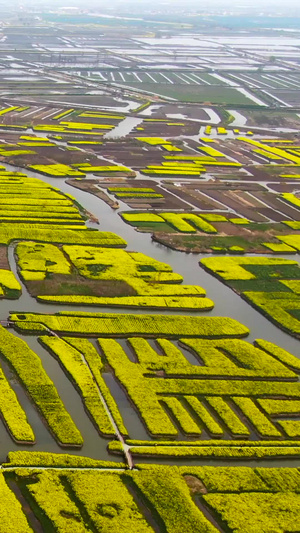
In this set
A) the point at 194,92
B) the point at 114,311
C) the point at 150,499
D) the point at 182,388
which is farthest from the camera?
the point at 194,92

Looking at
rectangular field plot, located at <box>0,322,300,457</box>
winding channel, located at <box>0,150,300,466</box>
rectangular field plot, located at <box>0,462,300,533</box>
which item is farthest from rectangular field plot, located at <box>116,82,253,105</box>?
rectangular field plot, located at <box>0,462,300,533</box>

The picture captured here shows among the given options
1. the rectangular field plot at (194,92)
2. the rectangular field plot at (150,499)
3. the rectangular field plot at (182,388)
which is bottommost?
the rectangular field plot at (150,499)

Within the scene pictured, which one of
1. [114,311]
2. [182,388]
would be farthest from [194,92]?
[182,388]

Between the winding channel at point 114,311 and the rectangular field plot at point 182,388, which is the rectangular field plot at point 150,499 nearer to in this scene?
the winding channel at point 114,311

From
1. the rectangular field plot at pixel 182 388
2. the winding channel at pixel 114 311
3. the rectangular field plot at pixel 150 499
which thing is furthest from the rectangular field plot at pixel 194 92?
the rectangular field plot at pixel 150 499

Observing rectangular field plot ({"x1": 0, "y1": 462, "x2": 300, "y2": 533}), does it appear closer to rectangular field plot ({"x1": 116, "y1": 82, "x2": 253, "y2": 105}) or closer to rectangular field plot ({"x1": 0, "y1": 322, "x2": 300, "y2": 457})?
rectangular field plot ({"x1": 0, "y1": 322, "x2": 300, "y2": 457})

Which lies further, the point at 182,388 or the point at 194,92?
the point at 194,92

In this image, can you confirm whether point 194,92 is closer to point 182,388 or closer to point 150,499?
point 182,388

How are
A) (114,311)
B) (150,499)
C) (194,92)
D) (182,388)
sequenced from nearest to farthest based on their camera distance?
(150,499) → (182,388) → (114,311) → (194,92)

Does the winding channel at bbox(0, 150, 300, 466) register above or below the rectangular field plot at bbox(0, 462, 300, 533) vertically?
above

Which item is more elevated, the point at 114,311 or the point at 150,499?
the point at 114,311

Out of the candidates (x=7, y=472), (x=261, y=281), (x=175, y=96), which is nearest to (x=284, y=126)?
(x=175, y=96)
